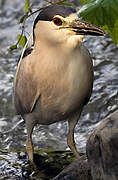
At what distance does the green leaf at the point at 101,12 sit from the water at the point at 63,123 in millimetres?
1502

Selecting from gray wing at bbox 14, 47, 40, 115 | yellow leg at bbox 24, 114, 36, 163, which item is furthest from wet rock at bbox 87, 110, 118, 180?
yellow leg at bbox 24, 114, 36, 163

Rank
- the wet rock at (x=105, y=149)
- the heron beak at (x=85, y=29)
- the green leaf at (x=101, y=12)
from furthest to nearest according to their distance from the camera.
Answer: the heron beak at (x=85, y=29) → the green leaf at (x=101, y=12) → the wet rock at (x=105, y=149)

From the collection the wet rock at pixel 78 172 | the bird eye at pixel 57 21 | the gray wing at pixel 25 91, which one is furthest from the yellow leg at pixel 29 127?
the bird eye at pixel 57 21

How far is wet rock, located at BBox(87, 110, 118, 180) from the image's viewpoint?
3066 millimetres

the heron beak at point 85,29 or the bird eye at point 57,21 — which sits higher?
the bird eye at point 57,21

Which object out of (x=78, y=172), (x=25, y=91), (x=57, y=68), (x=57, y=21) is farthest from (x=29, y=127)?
(x=57, y=21)

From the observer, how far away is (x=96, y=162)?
10.6 feet

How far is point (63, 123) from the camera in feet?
Result: 19.1

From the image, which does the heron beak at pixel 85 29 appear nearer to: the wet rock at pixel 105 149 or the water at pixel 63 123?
the wet rock at pixel 105 149

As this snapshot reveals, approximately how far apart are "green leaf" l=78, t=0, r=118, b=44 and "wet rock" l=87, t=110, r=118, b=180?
0.59 meters

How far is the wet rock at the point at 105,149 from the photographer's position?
10.1 ft

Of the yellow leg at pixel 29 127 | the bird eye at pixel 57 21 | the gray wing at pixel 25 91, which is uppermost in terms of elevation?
the bird eye at pixel 57 21

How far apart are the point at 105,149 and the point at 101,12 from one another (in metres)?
0.83

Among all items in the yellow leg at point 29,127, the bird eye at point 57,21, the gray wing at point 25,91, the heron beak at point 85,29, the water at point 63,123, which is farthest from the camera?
the water at point 63,123
